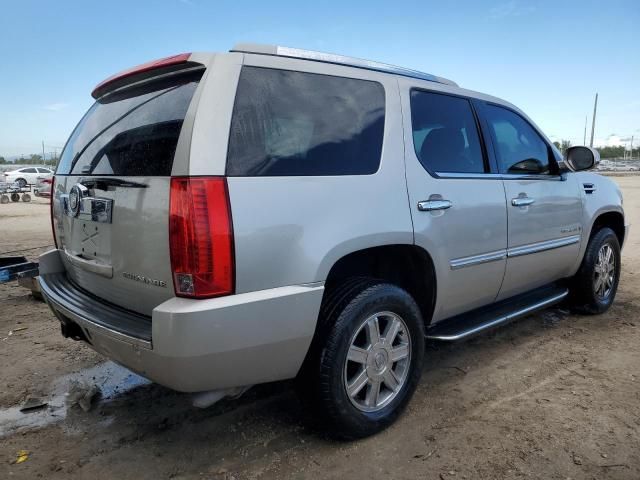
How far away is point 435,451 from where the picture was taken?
98.2 inches

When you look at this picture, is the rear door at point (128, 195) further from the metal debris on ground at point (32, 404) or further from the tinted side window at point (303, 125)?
the metal debris on ground at point (32, 404)

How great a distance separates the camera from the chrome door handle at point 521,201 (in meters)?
3.44

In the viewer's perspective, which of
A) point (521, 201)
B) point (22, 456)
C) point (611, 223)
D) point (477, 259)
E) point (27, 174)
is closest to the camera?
point (22, 456)

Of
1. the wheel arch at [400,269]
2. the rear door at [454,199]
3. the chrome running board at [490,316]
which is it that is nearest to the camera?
the wheel arch at [400,269]

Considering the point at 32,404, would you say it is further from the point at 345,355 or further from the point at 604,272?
the point at 604,272

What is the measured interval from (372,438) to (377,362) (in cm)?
41

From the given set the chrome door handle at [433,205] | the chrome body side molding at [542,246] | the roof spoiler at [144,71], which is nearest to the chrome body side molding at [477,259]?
the chrome body side molding at [542,246]

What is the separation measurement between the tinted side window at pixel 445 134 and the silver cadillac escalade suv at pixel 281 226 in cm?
1

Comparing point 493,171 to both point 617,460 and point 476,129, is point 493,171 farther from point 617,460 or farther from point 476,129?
point 617,460

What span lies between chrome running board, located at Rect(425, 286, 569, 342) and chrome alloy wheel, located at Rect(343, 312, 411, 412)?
32 cm

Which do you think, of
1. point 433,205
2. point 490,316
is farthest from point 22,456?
point 490,316

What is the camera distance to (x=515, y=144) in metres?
3.78

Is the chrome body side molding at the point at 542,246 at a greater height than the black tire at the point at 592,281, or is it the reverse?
the chrome body side molding at the point at 542,246

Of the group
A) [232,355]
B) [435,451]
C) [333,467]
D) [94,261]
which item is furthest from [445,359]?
[94,261]
